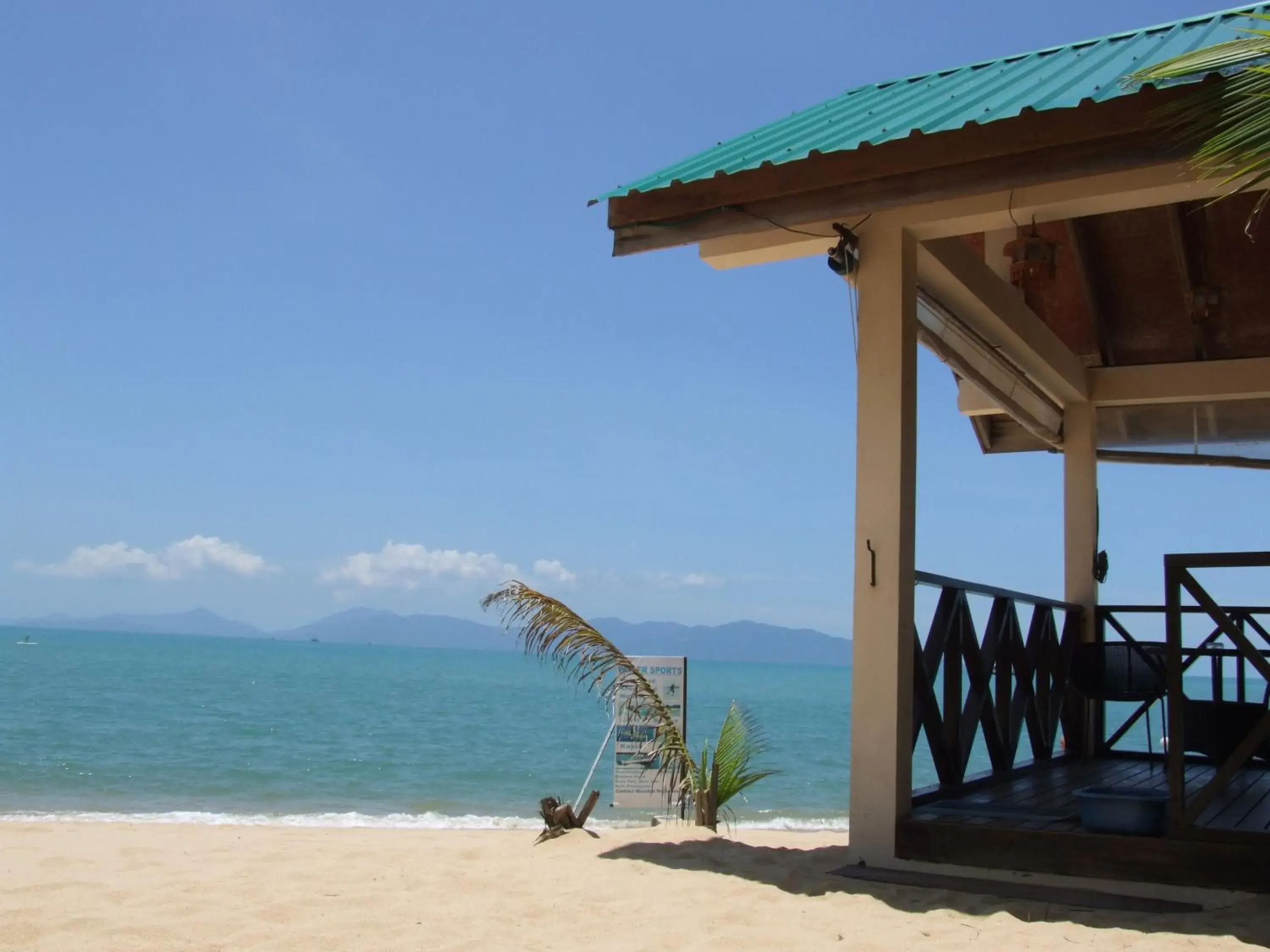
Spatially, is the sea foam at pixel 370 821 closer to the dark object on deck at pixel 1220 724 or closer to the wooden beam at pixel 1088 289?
the wooden beam at pixel 1088 289

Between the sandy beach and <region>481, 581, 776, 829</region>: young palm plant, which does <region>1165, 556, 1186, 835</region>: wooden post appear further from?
<region>481, 581, 776, 829</region>: young palm plant

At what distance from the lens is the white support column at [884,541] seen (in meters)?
4.55

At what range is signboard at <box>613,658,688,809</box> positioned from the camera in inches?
301

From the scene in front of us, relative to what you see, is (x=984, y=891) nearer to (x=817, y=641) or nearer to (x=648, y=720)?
(x=648, y=720)

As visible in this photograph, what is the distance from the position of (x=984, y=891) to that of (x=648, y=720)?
149 inches

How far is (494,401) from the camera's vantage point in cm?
5900

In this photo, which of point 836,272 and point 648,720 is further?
point 648,720

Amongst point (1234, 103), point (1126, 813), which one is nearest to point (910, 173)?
point (1234, 103)

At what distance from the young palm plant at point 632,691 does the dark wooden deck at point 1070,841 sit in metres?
2.25

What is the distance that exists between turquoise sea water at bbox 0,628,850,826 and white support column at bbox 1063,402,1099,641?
5.94 meters

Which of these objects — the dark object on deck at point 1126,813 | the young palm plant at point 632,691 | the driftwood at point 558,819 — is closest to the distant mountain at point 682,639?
the young palm plant at point 632,691

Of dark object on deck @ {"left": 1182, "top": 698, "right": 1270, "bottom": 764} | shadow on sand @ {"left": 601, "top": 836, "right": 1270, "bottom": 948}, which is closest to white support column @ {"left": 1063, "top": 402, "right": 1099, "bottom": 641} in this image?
dark object on deck @ {"left": 1182, "top": 698, "right": 1270, "bottom": 764}

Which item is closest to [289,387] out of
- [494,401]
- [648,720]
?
[494,401]

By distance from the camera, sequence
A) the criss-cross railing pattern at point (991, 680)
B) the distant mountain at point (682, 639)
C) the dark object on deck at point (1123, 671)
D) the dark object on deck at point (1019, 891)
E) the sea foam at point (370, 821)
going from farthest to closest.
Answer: the distant mountain at point (682, 639) → the sea foam at point (370, 821) → the dark object on deck at point (1123, 671) → the criss-cross railing pattern at point (991, 680) → the dark object on deck at point (1019, 891)
